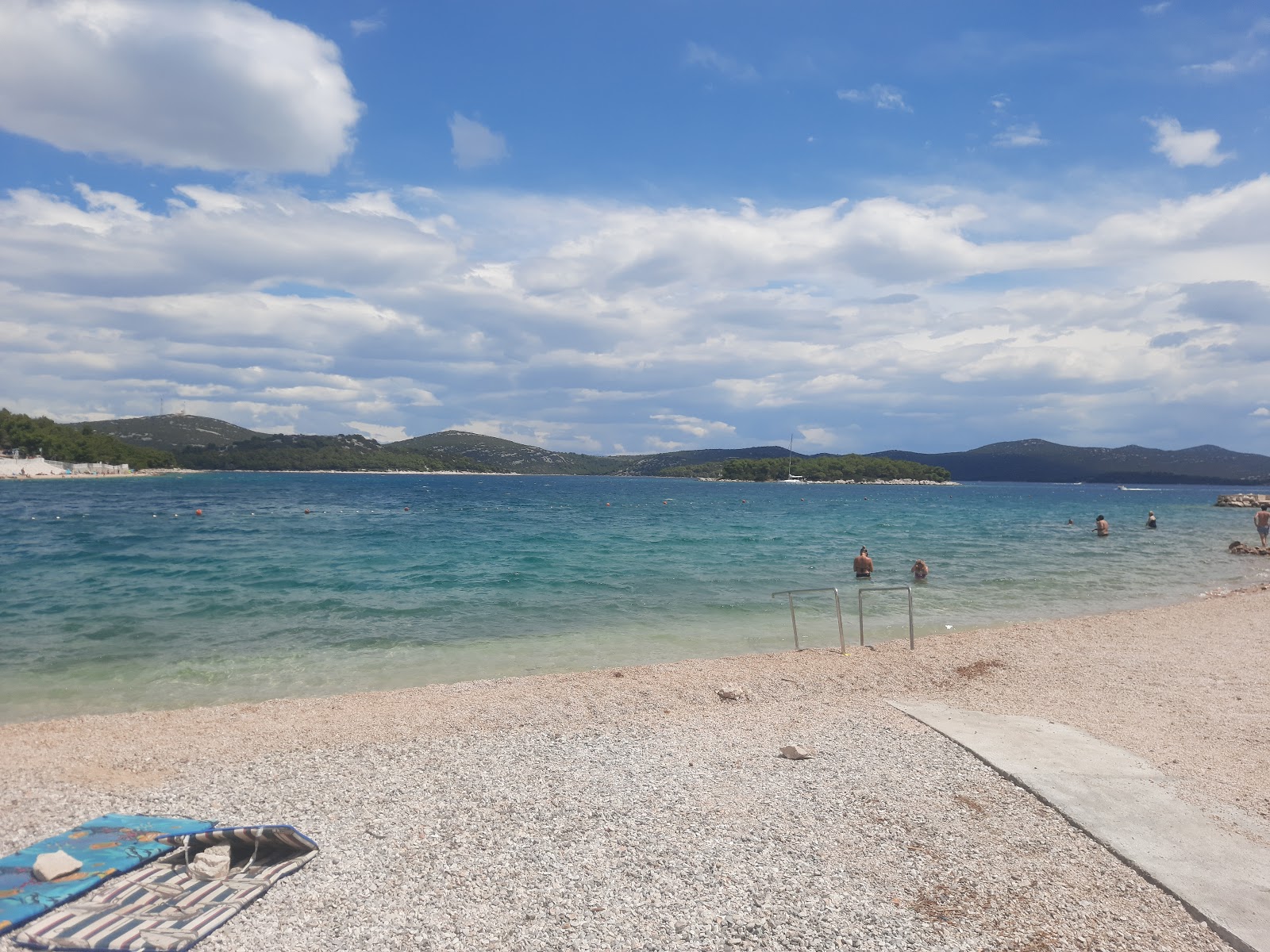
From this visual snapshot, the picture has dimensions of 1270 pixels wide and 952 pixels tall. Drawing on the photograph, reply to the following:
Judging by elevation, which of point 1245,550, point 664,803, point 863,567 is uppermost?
point 664,803

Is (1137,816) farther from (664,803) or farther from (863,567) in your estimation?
(863,567)

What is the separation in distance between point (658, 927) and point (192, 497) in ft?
262

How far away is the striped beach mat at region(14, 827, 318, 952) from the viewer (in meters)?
4.27

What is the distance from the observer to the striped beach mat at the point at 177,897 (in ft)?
14.0

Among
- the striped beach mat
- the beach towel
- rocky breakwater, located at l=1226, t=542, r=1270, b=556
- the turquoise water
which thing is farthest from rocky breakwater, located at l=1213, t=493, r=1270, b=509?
the beach towel

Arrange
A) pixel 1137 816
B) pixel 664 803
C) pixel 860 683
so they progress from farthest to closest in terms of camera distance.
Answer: pixel 860 683
pixel 664 803
pixel 1137 816

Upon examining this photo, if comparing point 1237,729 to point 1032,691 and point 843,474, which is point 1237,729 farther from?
point 843,474

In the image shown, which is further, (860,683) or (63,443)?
(63,443)

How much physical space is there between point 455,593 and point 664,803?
48.4 feet

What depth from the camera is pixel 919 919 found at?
181 inches

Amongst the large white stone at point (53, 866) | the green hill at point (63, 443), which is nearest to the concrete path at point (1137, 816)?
the large white stone at point (53, 866)

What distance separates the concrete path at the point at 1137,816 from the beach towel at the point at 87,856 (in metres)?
6.88

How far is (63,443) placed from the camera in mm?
128125

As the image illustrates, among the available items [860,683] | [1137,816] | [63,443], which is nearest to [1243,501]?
[860,683]
